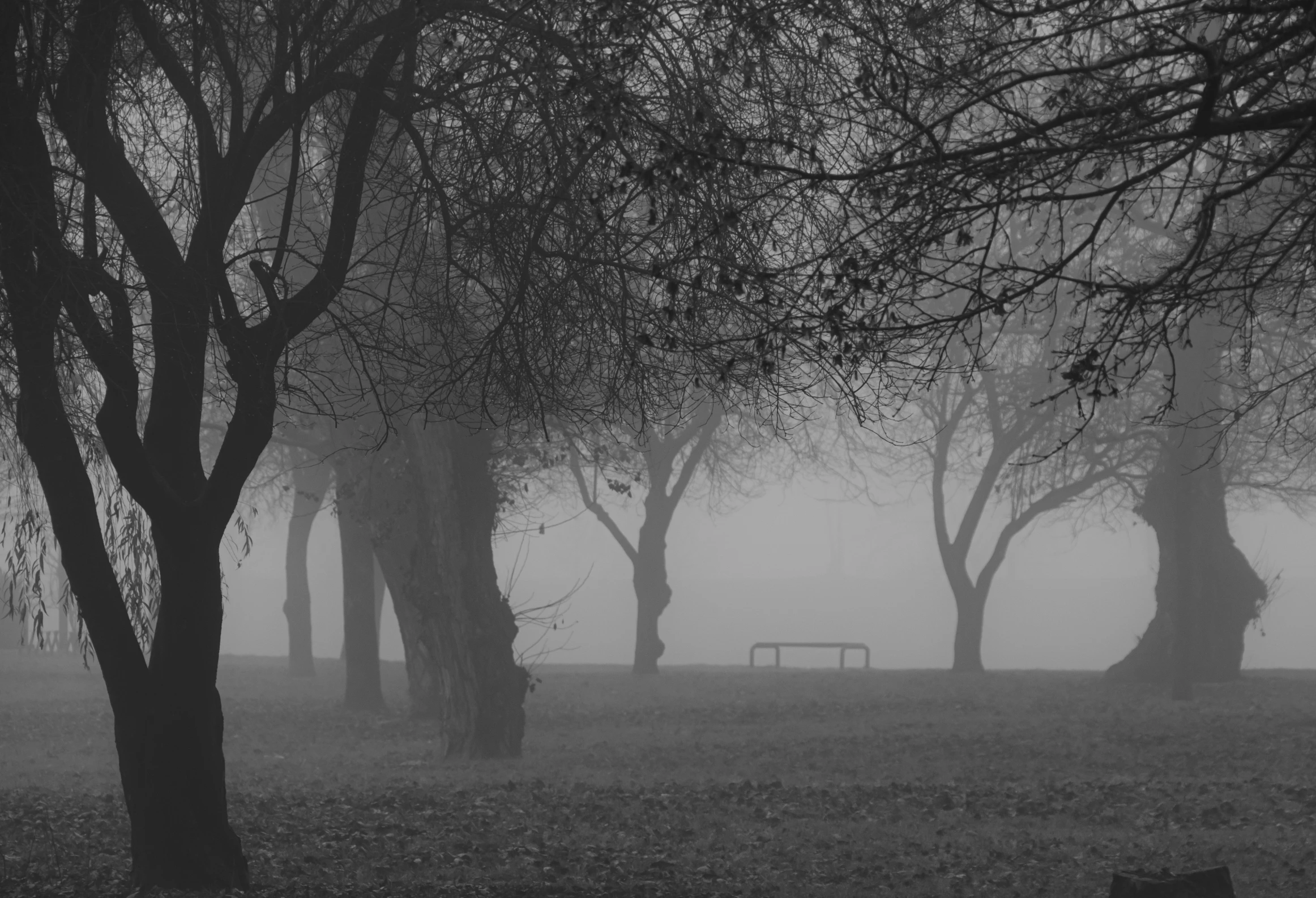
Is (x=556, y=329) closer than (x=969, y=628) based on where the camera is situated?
Yes

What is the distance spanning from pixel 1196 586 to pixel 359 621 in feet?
49.0

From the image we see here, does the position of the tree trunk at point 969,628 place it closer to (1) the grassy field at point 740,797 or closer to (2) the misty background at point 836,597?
(1) the grassy field at point 740,797

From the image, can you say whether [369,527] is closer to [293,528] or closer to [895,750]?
[895,750]

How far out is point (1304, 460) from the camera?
94.1 ft

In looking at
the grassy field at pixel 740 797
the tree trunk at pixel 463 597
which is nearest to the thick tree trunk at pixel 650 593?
the grassy field at pixel 740 797

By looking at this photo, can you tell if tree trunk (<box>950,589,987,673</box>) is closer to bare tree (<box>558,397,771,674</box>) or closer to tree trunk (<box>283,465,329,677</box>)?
bare tree (<box>558,397,771,674</box>)

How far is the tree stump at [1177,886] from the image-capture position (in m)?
6.17

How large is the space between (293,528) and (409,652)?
13.9 meters

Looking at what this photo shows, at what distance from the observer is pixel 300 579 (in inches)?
1292

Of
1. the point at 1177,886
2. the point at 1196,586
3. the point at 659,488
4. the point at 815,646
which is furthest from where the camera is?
the point at 815,646

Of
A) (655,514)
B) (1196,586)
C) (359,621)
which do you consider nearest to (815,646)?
(655,514)

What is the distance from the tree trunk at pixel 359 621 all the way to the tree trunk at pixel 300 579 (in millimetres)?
6021

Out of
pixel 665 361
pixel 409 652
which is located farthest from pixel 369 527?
pixel 665 361

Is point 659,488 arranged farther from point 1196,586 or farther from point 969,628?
point 1196,586
